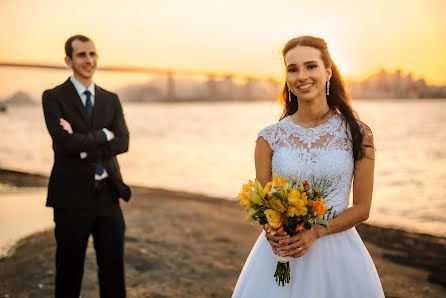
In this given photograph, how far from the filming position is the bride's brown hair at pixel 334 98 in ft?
7.98

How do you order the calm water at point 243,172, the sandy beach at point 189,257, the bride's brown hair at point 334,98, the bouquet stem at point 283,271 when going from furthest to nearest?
the calm water at point 243,172 → the sandy beach at point 189,257 → the bride's brown hair at point 334,98 → the bouquet stem at point 283,271

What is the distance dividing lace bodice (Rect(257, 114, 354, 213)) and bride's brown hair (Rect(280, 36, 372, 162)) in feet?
0.14

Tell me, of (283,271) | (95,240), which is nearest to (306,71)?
(283,271)

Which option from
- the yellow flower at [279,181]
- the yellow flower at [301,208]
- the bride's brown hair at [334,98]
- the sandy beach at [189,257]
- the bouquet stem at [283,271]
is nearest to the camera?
the yellow flower at [301,208]

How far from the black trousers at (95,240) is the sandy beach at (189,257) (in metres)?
1.24

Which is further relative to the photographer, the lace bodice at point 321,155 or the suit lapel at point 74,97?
the suit lapel at point 74,97

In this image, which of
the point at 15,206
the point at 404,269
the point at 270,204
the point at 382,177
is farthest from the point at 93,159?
the point at 382,177

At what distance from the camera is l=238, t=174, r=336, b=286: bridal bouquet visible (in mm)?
2064

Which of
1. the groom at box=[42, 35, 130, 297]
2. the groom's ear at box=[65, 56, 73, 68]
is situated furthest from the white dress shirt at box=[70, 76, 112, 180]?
the groom's ear at box=[65, 56, 73, 68]

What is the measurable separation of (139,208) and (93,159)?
585cm

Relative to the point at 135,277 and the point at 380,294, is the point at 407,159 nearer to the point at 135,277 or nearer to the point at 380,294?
the point at 135,277

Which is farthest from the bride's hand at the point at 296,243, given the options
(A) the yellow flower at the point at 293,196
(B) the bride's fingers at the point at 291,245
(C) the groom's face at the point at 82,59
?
(C) the groom's face at the point at 82,59

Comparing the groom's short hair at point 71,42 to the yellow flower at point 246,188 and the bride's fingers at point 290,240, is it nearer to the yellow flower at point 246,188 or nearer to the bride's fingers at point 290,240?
the yellow flower at point 246,188

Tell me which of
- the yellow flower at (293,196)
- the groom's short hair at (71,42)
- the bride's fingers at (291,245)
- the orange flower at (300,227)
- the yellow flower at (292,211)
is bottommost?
the bride's fingers at (291,245)
